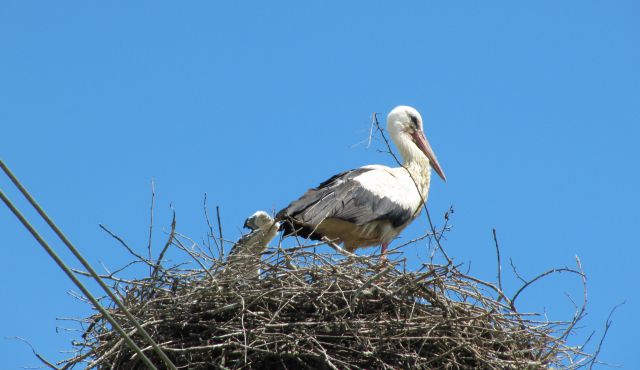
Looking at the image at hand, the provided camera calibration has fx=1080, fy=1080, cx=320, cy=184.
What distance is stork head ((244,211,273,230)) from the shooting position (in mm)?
7977

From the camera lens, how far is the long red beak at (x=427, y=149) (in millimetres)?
9781

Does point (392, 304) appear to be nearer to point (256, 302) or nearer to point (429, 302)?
point (429, 302)

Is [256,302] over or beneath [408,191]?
beneath

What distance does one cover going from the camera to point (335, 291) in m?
6.14

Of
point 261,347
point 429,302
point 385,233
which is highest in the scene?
point 385,233

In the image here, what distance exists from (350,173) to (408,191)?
1.70 feet

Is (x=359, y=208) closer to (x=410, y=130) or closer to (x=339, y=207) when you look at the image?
(x=339, y=207)

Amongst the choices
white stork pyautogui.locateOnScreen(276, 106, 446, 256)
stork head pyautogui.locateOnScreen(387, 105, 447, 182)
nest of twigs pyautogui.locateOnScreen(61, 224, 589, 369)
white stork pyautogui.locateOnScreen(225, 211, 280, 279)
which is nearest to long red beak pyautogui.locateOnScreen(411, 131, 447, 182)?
stork head pyautogui.locateOnScreen(387, 105, 447, 182)

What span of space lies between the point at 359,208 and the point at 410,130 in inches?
61.2

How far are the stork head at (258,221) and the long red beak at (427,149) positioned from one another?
7.54ft

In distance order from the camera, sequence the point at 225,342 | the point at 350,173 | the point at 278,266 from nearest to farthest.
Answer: the point at 225,342 → the point at 278,266 → the point at 350,173

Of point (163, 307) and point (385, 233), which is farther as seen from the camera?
point (385, 233)

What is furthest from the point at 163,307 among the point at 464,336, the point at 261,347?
the point at 464,336

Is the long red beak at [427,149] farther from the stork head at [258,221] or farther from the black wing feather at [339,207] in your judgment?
the stork head at [258,221]
